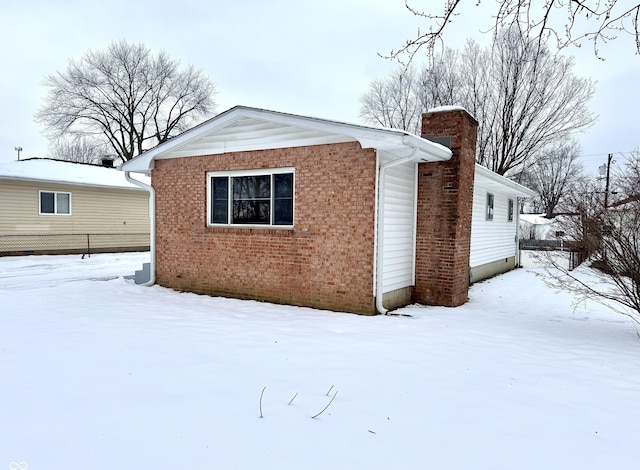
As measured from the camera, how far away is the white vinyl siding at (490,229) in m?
10.8

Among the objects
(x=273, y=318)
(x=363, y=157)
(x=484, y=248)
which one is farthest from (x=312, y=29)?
(x=484, y=248)

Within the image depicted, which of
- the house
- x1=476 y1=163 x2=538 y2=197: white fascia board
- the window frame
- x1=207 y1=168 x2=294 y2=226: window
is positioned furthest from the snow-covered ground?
the window frame

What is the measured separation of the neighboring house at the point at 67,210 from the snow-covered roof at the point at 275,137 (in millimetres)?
9697

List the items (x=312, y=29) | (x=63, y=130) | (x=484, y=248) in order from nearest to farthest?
(x=312, y=29), (x=484, y=248), (x=63, y=130)

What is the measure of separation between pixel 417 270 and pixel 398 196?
5.20 ft

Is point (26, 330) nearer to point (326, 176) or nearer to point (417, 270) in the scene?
point (326, 176)

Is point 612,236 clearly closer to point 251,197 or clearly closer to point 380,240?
point 380,240

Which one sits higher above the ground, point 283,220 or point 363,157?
point 363,157

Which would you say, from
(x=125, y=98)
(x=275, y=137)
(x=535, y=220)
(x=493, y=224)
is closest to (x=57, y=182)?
(x=275, y=137)

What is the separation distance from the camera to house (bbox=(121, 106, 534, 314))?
22.0 ft

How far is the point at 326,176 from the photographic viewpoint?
6.99m

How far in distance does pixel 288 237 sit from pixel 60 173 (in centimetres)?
1442

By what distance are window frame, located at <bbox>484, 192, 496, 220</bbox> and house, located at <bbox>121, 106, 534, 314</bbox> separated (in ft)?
13.3

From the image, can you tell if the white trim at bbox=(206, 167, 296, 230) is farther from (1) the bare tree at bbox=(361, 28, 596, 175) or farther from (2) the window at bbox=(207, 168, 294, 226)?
(1) the bare tree at bbox=(361, 28, 596, 175)
